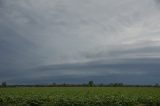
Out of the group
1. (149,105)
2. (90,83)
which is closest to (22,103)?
(149,105)

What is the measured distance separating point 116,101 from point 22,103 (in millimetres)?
7577

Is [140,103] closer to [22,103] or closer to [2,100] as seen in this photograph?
[22,103]

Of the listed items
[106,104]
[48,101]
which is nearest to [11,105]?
[48,101]

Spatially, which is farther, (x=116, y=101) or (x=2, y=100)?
(x=2, y=100)

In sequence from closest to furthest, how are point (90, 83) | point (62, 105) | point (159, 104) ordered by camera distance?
point (62, 105) < point (159, 104) < point (90, 83)

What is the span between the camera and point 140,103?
106 ft

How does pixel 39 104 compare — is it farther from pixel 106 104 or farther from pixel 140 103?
pixel 140 103

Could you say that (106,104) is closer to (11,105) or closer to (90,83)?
(11,105)

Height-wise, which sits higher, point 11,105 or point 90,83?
point 90,83

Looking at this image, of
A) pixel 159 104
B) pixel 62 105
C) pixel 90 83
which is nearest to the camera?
pixel 62 105

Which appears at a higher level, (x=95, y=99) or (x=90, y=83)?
(x=90, y=83)

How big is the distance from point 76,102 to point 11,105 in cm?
536

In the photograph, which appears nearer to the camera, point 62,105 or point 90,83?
point 62,105

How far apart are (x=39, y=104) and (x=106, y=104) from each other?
5.40 metres
